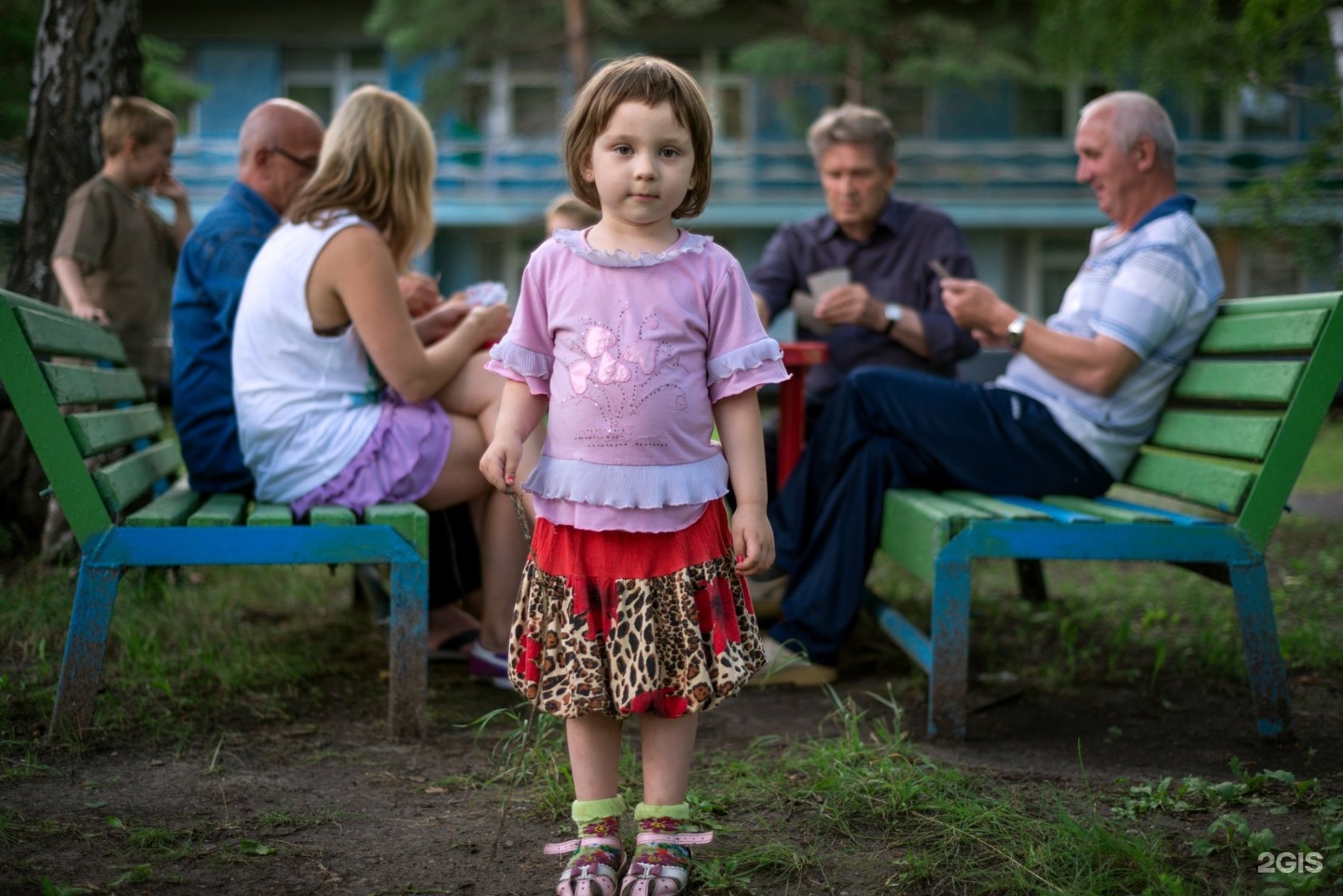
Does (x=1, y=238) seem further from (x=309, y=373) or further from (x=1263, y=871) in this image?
(x=1263, y=871)

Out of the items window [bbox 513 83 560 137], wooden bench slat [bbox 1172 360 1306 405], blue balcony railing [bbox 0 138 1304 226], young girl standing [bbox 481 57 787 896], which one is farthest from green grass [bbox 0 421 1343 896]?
window [bbox 513 83 560 137]

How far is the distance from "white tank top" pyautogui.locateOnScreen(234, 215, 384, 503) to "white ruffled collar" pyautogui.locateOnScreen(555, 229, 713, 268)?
3.99 feet

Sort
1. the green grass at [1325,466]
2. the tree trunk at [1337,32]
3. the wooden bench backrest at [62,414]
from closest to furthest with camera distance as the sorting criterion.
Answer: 1. the wooden bench backrest at [62,414]
2. the tree trunk at [1337,32]
3. the green grass at [1325,466]

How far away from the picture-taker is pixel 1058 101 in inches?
782

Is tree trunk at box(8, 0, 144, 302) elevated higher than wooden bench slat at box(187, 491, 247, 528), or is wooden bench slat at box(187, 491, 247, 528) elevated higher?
tree trunk at box(8, 0, 144, 302)

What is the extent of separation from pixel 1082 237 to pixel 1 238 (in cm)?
1835

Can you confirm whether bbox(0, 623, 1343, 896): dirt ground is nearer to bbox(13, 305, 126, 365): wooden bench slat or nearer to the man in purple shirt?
bbox(13, 305, 126, 365): wooden bench slat

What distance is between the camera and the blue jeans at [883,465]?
11.5ft

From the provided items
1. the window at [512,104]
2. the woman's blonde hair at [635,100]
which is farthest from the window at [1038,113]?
the woman's blonde hair at [635,100]

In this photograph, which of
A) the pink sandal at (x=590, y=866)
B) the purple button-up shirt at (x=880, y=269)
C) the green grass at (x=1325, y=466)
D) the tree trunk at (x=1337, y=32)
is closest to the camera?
the pink sandal at (x=590, y=866)

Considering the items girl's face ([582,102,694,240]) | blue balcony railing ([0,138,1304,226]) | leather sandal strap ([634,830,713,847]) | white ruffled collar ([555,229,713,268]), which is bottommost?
leather sandal strap ([634,830,713,847])

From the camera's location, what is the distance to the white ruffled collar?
84.4 inches

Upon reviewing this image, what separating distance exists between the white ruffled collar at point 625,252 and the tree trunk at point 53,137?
3.31 m

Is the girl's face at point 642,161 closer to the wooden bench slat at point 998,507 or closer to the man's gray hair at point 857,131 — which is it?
the wooden bench slat at point 998,507
